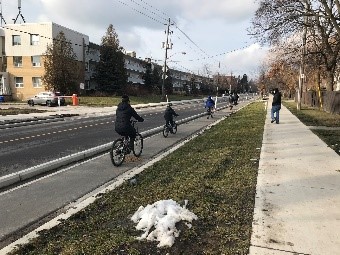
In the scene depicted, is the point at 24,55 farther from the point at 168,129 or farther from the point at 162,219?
the point at 162,219

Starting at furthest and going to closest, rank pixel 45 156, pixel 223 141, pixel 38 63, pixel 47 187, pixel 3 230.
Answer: pixel 38 63 < pixel 223 141 < pixel 45 156 < pixel 47 187 < pixel 3 230

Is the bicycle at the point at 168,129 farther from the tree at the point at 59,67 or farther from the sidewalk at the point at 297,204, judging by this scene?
the tree at the point at 59,67

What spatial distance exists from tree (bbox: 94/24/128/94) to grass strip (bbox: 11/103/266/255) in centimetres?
4805

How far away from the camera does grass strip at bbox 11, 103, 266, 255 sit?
418 cm

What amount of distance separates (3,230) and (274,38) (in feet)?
70.3

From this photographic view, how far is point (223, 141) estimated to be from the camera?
1292cm

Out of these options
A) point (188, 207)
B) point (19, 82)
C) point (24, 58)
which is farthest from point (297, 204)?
point (19, 82)

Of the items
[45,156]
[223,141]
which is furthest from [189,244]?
[223,141]

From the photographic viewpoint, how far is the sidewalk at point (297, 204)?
420cm

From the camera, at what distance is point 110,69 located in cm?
5581

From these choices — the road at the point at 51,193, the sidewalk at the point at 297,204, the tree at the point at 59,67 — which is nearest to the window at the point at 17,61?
the tree at the point at 59,67

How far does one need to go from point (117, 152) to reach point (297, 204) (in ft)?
16.0

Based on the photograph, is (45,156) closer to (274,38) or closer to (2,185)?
(2,185)

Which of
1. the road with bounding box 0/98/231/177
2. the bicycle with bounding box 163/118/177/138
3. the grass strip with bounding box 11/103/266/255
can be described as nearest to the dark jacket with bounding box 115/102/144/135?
the grass strip with bounding box 11/103/266/255
